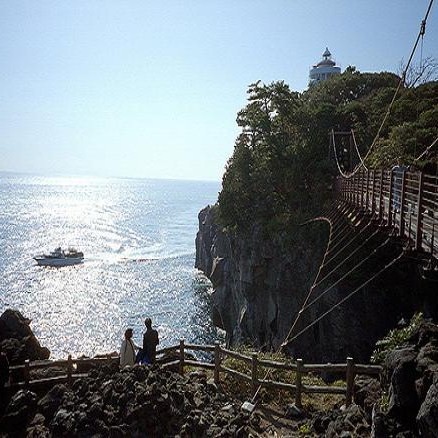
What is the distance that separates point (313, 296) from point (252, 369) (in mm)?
13964

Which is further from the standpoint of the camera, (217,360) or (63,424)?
(217,360)

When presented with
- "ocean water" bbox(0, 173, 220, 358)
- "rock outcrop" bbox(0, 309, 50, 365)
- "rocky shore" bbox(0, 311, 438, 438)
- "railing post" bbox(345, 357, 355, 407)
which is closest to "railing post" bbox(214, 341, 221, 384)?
"rocky shore" bbox(0, 311, 438, 438)

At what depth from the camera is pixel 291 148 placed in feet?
105

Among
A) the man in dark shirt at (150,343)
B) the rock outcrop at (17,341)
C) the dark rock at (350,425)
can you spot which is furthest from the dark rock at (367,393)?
the rock outcrop at (17,341)

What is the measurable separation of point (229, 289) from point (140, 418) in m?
33.8

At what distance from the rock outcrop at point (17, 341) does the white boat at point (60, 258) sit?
1931 inches

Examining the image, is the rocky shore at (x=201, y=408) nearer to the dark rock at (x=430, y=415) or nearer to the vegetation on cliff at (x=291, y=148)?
the dark rock at (x=430, y=415)

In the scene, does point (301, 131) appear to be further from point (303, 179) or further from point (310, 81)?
point (310, 81)

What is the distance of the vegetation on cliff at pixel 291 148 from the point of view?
93.2ft

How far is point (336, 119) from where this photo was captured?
35.6 meters

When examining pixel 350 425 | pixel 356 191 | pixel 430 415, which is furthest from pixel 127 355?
pixel 356 191

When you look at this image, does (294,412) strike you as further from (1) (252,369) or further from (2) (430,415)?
(2) (430,415)

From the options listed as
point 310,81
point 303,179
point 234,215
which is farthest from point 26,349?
point 310,81

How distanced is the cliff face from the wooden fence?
5.13 m
